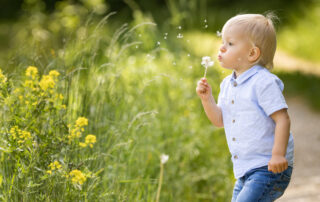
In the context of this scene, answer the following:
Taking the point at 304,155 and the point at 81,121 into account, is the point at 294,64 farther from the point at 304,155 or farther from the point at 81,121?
the point at 81,121

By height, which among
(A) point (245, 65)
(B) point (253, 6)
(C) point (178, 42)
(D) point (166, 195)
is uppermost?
(B) point (253, 6)

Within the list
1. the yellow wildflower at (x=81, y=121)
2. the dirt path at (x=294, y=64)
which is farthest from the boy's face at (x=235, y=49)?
the dirt path at (x=294, y=64)

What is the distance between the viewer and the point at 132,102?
3320 mm

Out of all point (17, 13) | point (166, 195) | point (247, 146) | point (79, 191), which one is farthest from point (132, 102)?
point (17, 13)

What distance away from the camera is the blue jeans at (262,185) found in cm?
184

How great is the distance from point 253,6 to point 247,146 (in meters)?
10.9

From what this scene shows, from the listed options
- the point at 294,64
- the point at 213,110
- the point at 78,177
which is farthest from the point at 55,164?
the point at 294,64

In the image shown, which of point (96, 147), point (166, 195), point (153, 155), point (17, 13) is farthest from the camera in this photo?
point (17, 13)

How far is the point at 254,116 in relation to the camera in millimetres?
1882

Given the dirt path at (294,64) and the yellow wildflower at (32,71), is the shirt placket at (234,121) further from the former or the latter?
the dirt path at (294,64)

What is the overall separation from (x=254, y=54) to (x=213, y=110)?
31 centimetres

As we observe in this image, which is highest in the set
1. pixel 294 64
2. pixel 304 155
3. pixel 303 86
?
pixel 294 64

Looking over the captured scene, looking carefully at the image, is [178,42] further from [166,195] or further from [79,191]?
[79,191]

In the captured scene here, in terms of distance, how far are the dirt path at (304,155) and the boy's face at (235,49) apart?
1.91m
